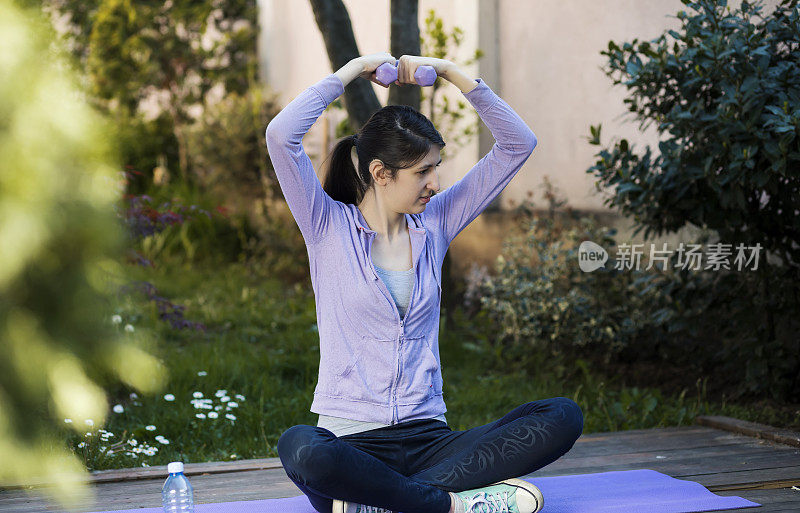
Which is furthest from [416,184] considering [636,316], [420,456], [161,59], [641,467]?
[161,59]

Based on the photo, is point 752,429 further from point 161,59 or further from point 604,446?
point 161,59

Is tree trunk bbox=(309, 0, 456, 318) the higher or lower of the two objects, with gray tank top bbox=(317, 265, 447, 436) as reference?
higher

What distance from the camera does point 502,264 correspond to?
16.5 feet

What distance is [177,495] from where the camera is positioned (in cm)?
244

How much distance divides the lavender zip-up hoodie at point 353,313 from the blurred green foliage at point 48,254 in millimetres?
1085

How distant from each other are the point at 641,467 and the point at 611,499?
0.49m

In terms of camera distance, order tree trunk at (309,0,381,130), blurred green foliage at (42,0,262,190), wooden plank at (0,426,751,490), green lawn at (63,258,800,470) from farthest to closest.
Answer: blurred green foliage at (42,0,262,190) → tree trunk at (309,0,381,130) → green lawn at (63,258,800,470) → wooden plank at (0,426,751,490)

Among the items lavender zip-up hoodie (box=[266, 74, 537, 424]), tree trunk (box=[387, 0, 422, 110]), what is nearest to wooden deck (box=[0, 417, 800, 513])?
lavender zip-up hoodie (box=[266, 74, 537, 424])

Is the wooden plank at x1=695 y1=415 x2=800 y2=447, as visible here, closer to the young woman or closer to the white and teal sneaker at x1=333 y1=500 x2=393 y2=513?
the young woman

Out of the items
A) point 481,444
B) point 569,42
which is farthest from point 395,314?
point 569,42

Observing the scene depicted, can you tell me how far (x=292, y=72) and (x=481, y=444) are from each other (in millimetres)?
8289

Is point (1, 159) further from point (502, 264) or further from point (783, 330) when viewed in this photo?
point (783, 330)

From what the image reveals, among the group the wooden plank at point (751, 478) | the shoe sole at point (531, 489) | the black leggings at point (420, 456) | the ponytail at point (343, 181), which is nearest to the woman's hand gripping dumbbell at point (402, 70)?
the ponytail at point (343, 181)

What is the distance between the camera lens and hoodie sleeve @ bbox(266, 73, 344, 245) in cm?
232
